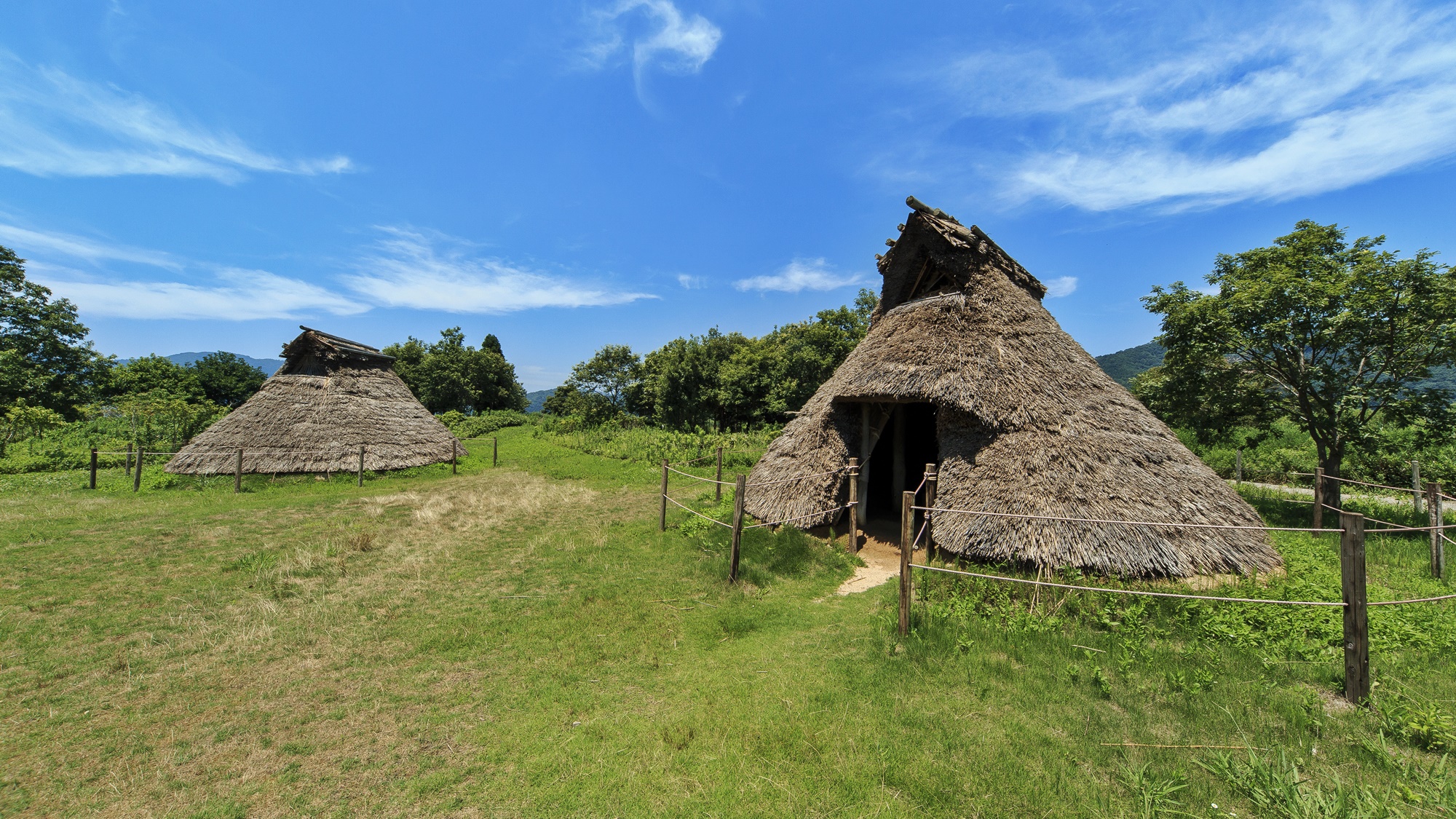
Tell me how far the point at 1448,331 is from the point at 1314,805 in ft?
39.7

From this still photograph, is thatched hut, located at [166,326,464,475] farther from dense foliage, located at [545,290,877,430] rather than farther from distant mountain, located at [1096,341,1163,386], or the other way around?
distant mountain, located at [1096,341,1163,386]

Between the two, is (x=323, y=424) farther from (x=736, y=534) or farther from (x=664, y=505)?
(x=736, y=534)

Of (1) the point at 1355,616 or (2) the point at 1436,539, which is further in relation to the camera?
(2) the point at 1436,539

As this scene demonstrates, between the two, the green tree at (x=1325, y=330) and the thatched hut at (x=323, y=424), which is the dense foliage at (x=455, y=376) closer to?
the thatched hut at (x=323, y=424)

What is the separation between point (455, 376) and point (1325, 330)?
44.1 metres

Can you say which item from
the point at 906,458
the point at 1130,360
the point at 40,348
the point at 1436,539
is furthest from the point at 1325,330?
the point at 1130,360

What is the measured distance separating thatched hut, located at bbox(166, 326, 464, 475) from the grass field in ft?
23.6

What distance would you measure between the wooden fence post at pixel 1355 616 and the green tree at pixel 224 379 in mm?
43289

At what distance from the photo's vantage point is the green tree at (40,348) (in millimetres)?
19141

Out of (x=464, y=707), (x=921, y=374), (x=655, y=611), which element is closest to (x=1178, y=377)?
(x=921, y=374)

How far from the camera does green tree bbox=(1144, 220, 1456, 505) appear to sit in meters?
9.19

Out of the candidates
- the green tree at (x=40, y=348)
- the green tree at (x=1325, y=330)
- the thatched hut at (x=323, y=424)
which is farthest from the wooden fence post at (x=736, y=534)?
the green tree at (x=40, y=348)

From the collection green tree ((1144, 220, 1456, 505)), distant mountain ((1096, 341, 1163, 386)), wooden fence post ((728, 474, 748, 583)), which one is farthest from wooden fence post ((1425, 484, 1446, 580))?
distant mountain ((1096, 341, 1163, 386))

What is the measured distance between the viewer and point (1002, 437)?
6949mm
